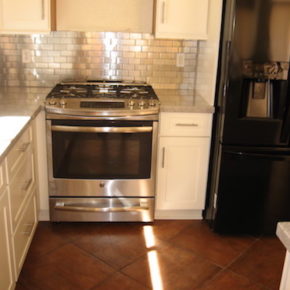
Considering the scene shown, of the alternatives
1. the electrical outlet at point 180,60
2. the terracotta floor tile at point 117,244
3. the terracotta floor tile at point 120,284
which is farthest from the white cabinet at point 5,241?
the electrical outlet at point 180,60

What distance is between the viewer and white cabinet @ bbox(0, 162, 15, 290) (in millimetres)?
1778

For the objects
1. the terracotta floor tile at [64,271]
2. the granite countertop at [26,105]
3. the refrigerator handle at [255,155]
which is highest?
the granite countertop at [26,105]

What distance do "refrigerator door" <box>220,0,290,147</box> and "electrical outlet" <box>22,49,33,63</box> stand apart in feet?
5.25

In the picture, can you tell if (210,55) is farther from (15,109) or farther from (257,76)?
(15,109)

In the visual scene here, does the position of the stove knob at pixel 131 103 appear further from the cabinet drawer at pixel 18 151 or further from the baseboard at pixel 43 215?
the baseboard at pixel 43 215

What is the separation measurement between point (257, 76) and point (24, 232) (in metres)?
1.68

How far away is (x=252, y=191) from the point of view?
2.66 metres

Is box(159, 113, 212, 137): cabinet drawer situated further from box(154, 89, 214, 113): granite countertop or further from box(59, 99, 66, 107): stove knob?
box(59, 99, 66, 107): stove knob

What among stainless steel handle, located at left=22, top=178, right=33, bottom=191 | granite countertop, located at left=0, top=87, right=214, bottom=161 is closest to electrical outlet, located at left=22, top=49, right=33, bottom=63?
granite countertop, located at left=0, top=87, right=214, bottom=161

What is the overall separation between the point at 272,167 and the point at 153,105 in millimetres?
896

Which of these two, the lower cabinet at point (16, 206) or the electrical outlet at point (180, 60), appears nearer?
the lower cabinet at point (16, 206)

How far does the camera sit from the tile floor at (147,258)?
2264 millimetres

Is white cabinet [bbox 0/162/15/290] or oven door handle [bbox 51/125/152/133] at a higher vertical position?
oven door handle [bbox 51/125/152/133]

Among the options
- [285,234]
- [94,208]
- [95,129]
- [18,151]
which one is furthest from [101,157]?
[285,234]
